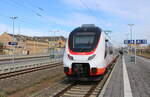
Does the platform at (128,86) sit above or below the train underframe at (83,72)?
below

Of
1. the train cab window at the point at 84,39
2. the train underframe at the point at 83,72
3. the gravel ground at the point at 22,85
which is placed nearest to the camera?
the gravel ground at the point at 22,85

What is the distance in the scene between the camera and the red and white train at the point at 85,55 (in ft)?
30.9

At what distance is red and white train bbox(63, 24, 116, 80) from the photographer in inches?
371

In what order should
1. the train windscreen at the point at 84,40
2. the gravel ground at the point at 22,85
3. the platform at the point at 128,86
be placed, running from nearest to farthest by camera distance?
the platform at the point at 128,86
the gravel ground at the point at 22,85
the train windscreen at the point at 84,40

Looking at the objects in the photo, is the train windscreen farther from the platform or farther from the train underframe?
the platform

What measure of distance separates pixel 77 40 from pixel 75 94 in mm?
3379

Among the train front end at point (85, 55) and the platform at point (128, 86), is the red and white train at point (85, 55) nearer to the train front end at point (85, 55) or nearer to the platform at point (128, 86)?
the train front end at point (85, 55)

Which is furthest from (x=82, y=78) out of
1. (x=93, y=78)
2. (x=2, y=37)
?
(x=2, y=37)

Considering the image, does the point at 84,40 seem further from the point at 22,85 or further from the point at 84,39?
the point at 22,85

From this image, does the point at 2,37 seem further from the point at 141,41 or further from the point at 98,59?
the point at 98,59

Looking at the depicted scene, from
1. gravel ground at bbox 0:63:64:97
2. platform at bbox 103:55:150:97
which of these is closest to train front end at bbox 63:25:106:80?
platform at bbox 103:55:150:97

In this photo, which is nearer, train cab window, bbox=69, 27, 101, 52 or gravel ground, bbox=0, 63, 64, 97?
gravel ground, bbox=0, 63, 64, 97

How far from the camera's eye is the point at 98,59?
31.4 ft

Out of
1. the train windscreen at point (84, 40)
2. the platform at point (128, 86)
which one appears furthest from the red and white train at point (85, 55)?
the platform at point (128, 86)
